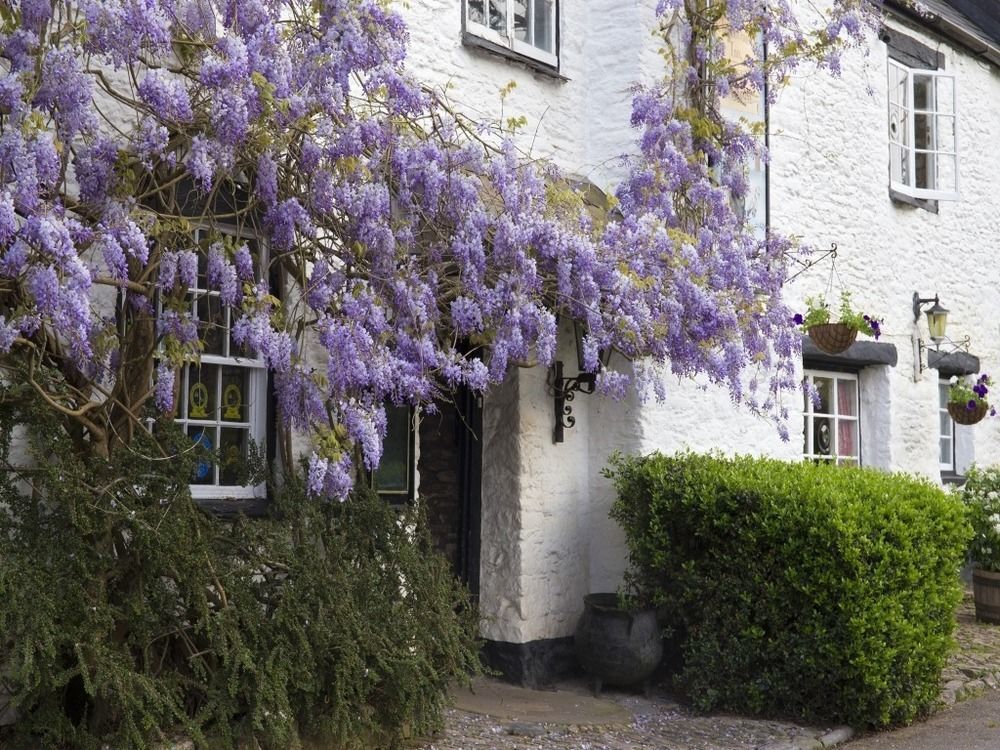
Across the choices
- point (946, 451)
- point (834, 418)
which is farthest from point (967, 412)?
point (834, 418)

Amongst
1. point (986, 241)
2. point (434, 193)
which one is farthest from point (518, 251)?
point (986, 241)

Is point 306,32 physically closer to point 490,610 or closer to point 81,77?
point 81,77

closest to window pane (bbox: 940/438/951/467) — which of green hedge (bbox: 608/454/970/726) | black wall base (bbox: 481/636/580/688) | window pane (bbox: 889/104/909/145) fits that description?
window pane (bbox: 889/104/909/145)

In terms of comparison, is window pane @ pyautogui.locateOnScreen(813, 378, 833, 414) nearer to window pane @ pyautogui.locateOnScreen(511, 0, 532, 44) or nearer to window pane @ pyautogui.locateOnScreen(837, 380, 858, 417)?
window pane @ pyautogui.locateOnScreen(837, 380, 858, 417)

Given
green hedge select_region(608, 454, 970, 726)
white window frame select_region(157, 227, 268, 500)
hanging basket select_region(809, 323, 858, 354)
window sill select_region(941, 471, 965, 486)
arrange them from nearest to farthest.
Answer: white window frame select_region(157, 227, 268, 500) → green hedge select_region(608, 454, 970, 726) → hanging basket select_region(809, 323, 858, 354) → window sill select_region(941, 471, 965, 486)

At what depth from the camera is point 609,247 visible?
21.2ft

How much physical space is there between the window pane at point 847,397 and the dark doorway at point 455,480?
4122 mm

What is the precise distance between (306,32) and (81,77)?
Answer: 3.62ft

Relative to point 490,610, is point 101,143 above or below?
above

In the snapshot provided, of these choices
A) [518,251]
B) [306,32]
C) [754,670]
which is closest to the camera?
[306,32]

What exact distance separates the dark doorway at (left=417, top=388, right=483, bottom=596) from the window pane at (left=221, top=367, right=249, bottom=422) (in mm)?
1654

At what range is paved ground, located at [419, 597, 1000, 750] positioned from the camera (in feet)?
20.7

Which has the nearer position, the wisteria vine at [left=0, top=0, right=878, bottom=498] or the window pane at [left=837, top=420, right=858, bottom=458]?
the wisteria vine at [left=0, top=0, right=878, bottom=498]

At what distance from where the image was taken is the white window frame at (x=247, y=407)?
6.13m
